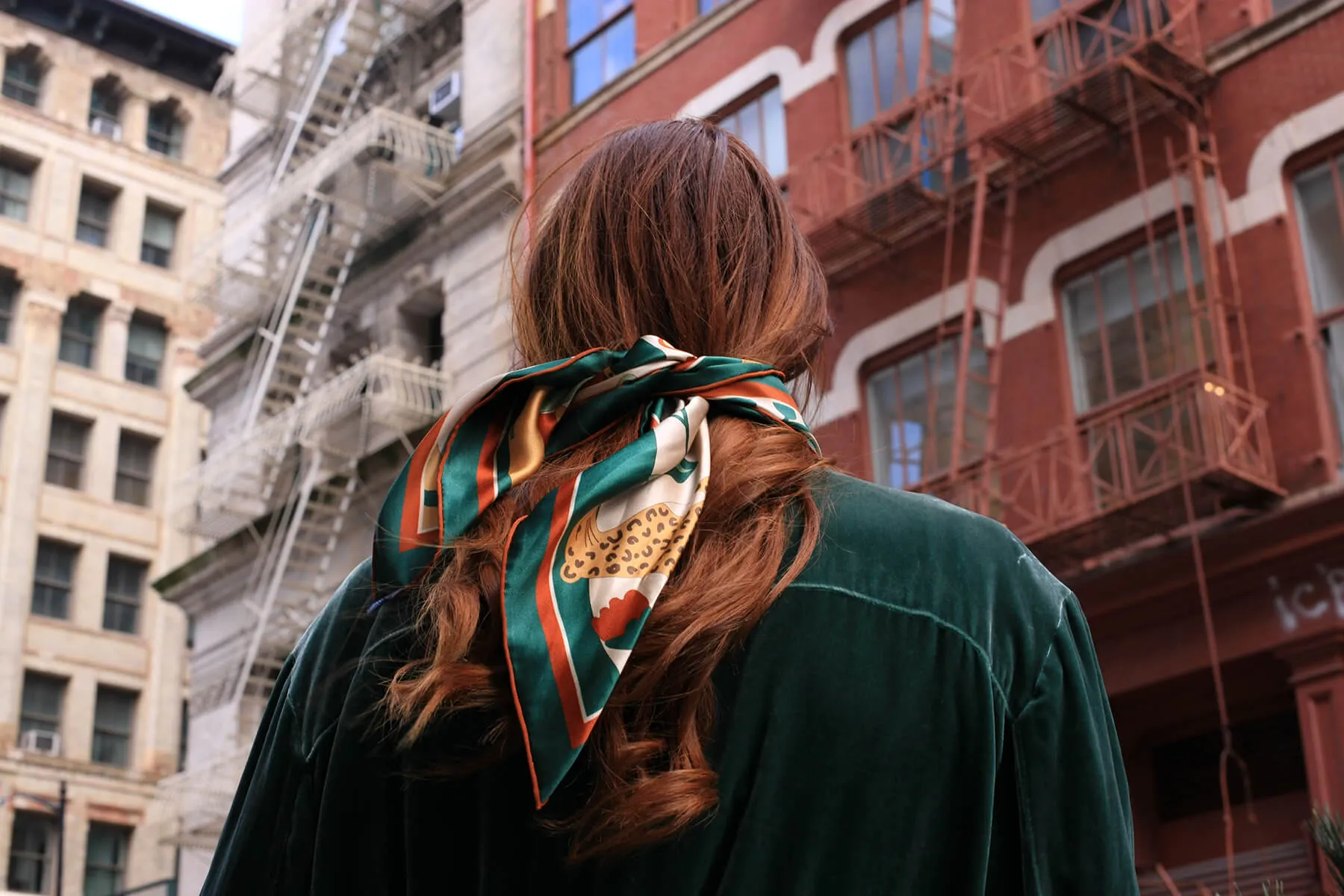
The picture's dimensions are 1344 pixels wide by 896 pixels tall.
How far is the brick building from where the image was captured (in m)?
12.3

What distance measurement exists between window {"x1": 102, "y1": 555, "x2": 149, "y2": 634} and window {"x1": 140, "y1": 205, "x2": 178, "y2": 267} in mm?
9075

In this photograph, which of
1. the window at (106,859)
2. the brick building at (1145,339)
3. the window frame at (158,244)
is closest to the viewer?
the brick building at (1145,339)

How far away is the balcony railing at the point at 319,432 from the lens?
68.7 ft

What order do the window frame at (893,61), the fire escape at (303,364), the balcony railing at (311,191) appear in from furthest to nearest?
1. the balcony railing at (311,191)
2. the fire escape at (303,364)
3. the window frame at (893,61)

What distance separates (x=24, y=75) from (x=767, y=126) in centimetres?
3457

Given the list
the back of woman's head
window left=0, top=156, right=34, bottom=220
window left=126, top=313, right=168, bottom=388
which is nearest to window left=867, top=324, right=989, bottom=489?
the back of woman's head

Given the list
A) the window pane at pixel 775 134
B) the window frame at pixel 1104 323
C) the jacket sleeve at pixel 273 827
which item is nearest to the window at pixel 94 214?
the window pane at pixel 775 134

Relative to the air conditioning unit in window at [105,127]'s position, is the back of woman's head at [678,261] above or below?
below

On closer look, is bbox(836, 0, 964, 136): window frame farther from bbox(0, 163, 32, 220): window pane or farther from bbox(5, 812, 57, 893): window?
bbox(0, 163, 32, 220): window pane

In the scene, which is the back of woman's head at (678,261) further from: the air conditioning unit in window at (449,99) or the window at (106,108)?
the window at (106,108)

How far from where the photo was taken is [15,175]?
45719mm

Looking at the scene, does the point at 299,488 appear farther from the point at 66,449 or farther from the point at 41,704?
the point at 66,449

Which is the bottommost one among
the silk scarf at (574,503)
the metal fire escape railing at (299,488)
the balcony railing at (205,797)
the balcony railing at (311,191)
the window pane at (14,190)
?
the silk scarf at (574,503)

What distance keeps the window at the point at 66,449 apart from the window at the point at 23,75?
8.95 metres
